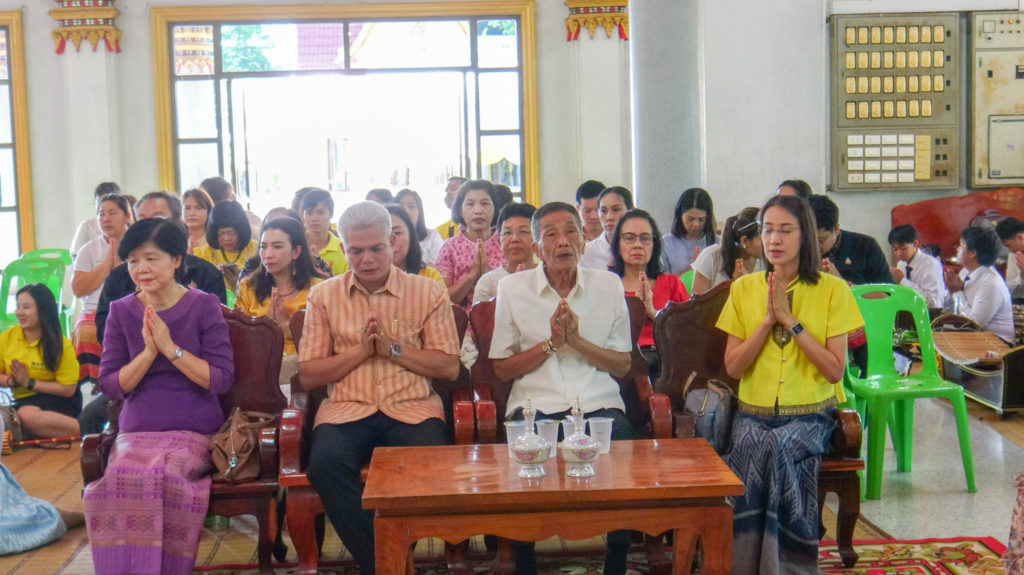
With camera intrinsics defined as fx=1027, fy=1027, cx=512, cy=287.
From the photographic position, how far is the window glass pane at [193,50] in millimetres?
9820

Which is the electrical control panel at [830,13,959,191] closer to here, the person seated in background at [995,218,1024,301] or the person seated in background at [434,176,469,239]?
the person seated in background at [995,218,1024,301]

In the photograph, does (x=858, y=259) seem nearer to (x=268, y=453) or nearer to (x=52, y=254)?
(x=268, y=453)

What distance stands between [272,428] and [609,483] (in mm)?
1311

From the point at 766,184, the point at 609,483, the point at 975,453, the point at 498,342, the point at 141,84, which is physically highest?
the point at 141,84

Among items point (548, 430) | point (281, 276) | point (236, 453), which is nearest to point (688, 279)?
point (281, 276)

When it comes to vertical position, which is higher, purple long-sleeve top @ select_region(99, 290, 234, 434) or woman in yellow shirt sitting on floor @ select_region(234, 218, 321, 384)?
woman in yellow shirt sitting on floor @ select_region(234, 218, 321, 384)

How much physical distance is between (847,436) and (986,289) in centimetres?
305

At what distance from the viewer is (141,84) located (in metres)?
→ 9.78

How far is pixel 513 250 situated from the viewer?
451cm

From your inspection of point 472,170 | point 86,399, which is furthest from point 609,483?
point 472,170

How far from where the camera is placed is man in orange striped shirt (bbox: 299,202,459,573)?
11.5 feet

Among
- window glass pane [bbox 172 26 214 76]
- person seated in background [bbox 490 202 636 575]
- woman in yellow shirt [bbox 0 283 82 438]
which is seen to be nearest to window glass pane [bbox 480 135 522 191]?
window glass pane [bbox 172 26 214 76]

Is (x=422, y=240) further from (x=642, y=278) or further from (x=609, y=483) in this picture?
(x=609, y=483)

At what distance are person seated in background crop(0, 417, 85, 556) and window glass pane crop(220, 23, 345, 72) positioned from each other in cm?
658
